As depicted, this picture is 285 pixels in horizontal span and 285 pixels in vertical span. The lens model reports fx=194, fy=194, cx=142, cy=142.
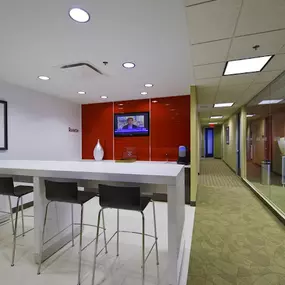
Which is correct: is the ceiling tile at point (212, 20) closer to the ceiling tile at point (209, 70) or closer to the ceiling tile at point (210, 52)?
the ceiling tile at point (210, 52)

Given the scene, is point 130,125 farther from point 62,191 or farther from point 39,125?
point 62,191

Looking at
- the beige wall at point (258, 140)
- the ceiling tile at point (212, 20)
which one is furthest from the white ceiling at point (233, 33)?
the beige wall at point (258, 140)

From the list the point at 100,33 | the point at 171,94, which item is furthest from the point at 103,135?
the point at 100,33

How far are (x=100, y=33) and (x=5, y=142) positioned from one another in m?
3.01

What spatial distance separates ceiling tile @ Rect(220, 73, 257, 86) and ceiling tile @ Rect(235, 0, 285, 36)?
1529mm

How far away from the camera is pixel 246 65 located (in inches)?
118

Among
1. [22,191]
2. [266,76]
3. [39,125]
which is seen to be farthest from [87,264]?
[266,76]

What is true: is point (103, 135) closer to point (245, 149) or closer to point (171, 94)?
point (171, 94)

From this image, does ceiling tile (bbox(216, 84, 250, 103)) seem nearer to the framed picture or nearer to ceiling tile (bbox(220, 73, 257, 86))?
ceiling tile (bbox(220, 73, 257, 86))

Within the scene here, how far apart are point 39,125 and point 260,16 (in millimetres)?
4440

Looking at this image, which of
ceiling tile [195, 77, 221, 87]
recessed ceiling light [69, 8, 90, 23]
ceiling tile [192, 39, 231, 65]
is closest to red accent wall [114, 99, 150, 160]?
ceiling tile [195, 77, 221, 87]

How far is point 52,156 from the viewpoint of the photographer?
4.83 m

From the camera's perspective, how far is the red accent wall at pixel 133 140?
5207 mm

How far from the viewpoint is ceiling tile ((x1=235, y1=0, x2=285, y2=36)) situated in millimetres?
1614
